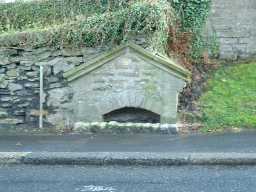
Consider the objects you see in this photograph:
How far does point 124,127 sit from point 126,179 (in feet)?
10.4

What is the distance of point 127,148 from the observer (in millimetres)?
9117

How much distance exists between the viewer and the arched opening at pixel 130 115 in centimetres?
1102

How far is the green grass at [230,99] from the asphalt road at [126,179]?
265cm

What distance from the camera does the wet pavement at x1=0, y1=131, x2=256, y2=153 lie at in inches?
354

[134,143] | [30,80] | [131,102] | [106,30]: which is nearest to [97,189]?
[134,143]

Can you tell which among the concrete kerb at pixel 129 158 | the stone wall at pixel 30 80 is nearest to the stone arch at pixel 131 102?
the stone wall at pixel 30 80

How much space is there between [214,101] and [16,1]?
561cm

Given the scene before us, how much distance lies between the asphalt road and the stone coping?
2383 mm

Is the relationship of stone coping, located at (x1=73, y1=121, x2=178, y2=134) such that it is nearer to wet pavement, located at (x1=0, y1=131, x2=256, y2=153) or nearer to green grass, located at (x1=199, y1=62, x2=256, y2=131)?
wet pavement, located at (x1=0, y1=131, x2=256, y2=153)

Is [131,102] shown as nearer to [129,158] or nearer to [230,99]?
[230,99]

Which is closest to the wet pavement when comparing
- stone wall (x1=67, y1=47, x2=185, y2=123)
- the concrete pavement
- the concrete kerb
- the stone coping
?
the concrete pavement

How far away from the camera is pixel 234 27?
563 inches

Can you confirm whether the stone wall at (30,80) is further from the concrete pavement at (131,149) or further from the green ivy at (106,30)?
the concrete pavement at (131,149)

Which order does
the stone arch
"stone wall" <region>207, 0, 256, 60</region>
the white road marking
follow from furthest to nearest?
"stone wall" <region>207, 0, 256, 60</region> → the stone arch → the white road marking
